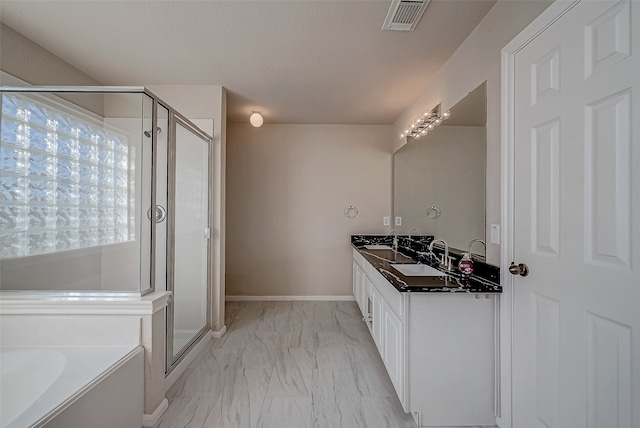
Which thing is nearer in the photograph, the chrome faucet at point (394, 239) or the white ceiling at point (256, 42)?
the white ceiling at point (256, 42)

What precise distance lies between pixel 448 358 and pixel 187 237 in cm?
223

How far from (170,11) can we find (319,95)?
160cm

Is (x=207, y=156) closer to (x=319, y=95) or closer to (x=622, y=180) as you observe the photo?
(x=319, y=95)

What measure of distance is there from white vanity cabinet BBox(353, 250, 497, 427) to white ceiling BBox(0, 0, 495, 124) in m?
1.75

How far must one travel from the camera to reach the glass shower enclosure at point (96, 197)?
1965mm

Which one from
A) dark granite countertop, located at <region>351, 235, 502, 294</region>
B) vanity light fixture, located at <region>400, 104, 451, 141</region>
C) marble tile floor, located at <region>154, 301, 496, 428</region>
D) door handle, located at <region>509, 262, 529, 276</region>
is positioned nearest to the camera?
door handle, located at <region>509, 262, 529, 276</region>

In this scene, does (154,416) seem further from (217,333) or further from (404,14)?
(404,14)

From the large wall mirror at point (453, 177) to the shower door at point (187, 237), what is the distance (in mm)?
2165

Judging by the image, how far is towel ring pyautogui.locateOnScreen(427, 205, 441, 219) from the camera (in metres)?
2.64

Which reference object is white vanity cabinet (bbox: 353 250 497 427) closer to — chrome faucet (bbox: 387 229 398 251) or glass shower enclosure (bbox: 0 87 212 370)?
glass shower enclosure (bbox: 0 87 212 370)

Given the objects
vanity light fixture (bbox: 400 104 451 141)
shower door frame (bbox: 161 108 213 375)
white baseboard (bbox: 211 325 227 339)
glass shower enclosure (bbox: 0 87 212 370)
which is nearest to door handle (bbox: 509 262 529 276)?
vanity light fixture (bbox: 400 104 451 141)

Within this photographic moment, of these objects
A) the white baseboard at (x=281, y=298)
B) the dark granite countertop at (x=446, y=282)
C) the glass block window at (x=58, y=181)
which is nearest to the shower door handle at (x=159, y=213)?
the glass block window at (x=58, y=181)

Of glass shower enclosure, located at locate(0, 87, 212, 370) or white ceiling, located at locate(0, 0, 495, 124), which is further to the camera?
glass shower enclosure, located at locate(0, 87, 212, 370)

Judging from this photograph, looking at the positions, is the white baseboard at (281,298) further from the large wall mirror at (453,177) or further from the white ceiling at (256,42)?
the white ceiling at (256,42)
